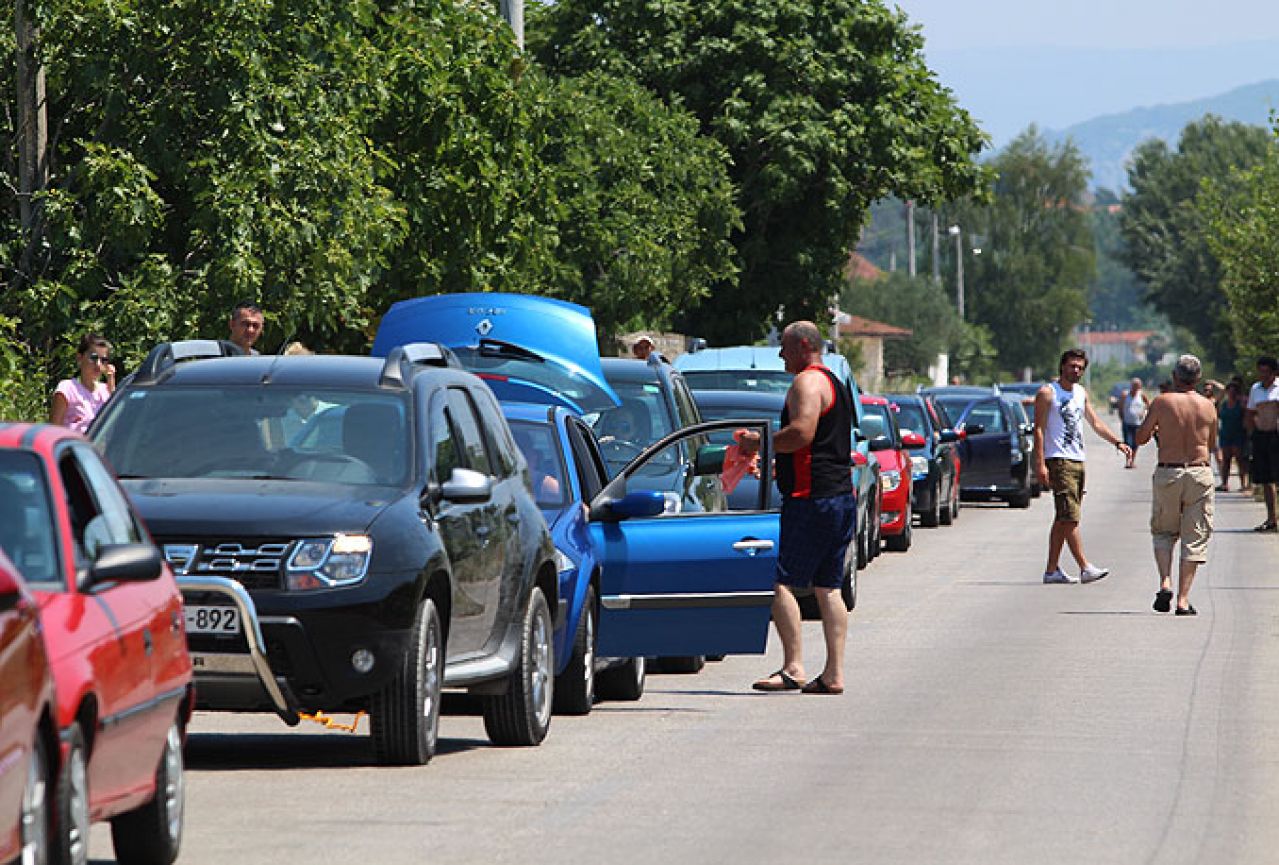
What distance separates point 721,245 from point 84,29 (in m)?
26.1

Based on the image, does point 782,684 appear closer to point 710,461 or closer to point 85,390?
point 710,461

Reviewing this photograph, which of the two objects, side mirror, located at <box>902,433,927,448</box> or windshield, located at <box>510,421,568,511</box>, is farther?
side mirror, located at <box>902,433,927,448</box>

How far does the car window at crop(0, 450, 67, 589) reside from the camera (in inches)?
295

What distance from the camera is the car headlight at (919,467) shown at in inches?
1302

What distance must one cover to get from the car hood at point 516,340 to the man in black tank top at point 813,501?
13.5 feet

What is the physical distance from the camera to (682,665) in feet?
52.6

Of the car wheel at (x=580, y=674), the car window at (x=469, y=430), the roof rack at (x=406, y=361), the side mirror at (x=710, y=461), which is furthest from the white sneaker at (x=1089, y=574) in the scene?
the car window at (x=469, y=430)

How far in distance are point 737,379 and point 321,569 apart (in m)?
15.4

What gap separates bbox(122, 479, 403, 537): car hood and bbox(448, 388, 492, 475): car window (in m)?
0.88

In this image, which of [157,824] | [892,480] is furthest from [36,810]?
[892,480]

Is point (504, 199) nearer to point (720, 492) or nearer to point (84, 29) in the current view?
point (84, 29)

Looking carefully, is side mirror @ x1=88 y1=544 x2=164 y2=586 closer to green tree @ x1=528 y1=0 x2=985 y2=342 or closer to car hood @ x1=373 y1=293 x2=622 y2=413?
car hood @ x1=373 y1=293 x2=622 y2=413

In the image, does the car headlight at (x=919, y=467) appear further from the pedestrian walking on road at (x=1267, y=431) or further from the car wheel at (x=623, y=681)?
the car wheel at (x=623, y=681)

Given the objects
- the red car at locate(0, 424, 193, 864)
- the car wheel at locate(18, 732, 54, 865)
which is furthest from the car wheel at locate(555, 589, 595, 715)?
the car wheel at locate(18, 732, 54, 865)
